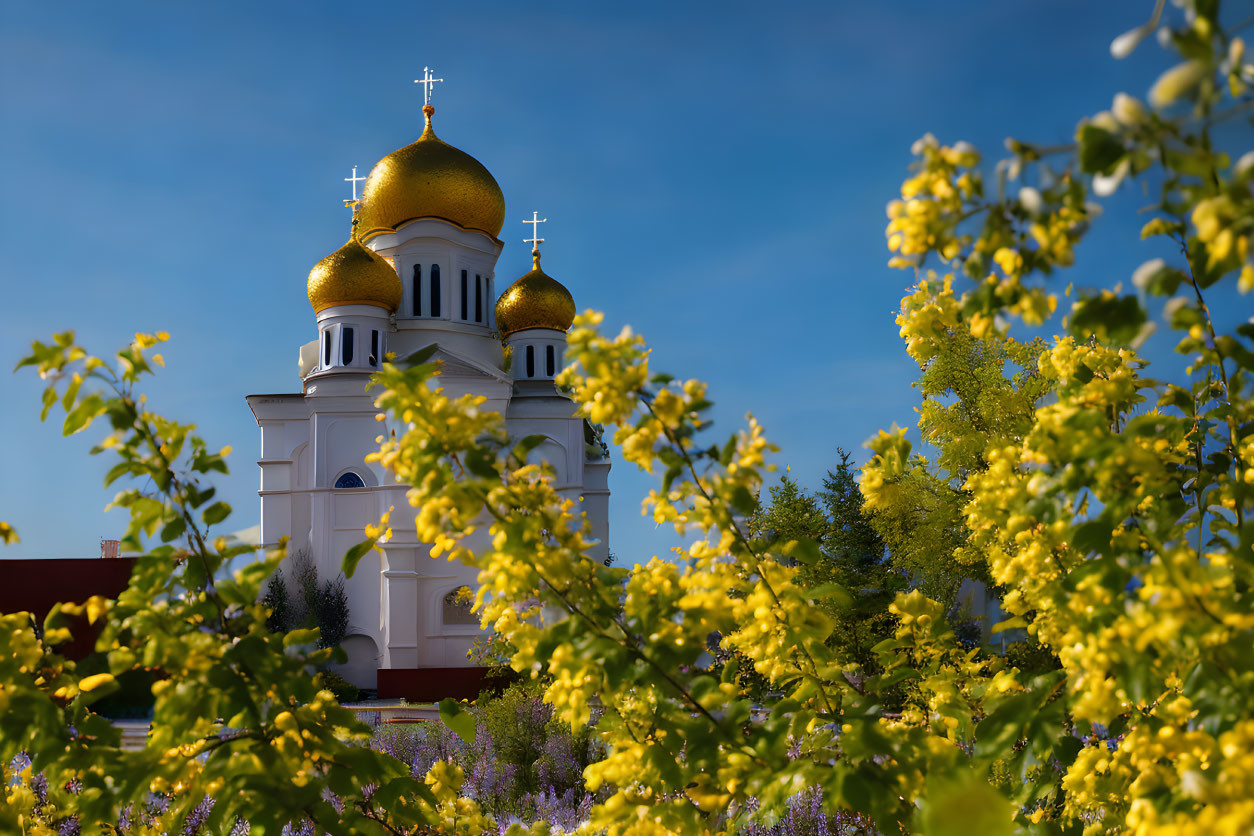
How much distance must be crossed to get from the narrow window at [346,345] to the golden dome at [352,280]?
68 cm

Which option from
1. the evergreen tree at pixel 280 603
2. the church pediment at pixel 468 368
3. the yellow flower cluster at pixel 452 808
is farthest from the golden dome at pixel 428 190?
the yellow flower cluster at pixel 452 808

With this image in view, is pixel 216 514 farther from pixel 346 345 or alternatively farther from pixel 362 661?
pixel 346 345

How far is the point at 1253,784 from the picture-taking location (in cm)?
97

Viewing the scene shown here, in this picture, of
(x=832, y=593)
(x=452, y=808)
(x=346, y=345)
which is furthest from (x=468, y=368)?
(x=832, y=593)

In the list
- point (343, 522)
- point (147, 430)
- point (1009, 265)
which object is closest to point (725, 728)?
point (1009, 265)

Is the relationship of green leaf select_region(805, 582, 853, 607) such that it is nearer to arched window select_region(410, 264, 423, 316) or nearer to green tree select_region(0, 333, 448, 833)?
green tree select_region(0, 333, 448, 833)

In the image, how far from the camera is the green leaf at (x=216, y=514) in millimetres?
1726

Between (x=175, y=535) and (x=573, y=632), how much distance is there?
834 mm

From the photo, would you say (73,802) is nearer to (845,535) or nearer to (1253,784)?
(1253,784)

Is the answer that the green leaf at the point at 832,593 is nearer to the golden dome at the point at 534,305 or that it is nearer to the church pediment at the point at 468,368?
the church pediment at the point at 468,368

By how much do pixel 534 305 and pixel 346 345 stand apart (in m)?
5.20

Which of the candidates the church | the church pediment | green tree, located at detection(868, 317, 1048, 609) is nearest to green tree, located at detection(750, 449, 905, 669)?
green tree, located at detection(868, 317, 1048, 609)

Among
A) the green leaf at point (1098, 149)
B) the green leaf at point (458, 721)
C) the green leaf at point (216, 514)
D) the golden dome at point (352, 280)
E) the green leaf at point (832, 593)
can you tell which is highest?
the golden dome at point (352, 280)

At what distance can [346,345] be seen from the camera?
21.3 meters
